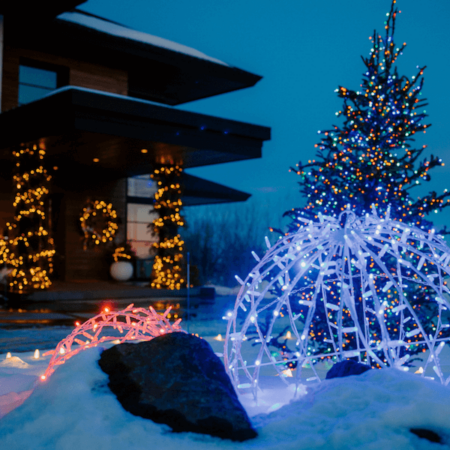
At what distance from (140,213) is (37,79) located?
17.7 feet

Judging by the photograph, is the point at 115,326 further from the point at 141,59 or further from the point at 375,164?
the point at 141,59

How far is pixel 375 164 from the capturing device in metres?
4.61

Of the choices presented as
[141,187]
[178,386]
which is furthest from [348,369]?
[141,187]

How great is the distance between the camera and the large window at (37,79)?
46.2 ft

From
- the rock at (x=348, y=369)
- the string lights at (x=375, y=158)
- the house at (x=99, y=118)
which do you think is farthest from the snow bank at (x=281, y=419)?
the house at (x=99, y=118)

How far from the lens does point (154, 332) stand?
350 centimetres

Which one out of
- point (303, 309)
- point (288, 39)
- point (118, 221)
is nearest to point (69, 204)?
point (118, 221)

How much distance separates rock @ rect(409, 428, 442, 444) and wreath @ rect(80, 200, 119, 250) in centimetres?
1418

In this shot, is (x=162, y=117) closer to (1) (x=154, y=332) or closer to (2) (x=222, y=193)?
(2) (x=222, y=193)

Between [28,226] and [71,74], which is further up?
[71,74]

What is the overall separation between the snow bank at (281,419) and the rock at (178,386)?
0.05 meters

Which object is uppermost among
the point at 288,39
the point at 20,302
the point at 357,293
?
the point at 288,39

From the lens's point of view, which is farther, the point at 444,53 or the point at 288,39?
the point at 444,53

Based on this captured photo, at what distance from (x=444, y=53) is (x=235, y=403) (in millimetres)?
146783
